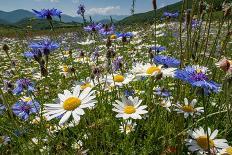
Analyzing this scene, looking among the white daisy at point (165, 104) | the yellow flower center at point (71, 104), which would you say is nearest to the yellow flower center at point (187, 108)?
the white daisy at point (165, 104)

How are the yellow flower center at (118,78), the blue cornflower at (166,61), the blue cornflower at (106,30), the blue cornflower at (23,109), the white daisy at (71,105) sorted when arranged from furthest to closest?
the blue cornflower at (106,30), the yellow flower center at (118,78), the blue cornflower at (23,109), the blue cornflower at (166,61), the white daisy at (71,105)

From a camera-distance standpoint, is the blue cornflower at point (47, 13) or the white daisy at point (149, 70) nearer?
the white daisy at point (149, 70)

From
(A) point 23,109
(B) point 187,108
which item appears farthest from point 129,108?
(A) point 23,109

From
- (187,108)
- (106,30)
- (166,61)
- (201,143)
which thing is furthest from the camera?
(106,30)

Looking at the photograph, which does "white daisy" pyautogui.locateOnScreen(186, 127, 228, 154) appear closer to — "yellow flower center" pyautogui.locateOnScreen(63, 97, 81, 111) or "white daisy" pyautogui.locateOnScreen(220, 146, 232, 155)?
"white daisy" pyautogui.locateOnScreen(220, 146, 232, 155)

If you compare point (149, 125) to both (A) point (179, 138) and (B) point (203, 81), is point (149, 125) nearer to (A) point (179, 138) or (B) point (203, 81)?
(A) point (179, 138)

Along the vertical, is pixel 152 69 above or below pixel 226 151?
above

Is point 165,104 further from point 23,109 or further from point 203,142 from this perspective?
point 23,109

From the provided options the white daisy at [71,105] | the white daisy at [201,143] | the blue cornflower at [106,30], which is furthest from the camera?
the blue cornflower at [106,30]

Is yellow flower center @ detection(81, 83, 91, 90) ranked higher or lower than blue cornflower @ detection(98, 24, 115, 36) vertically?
lower

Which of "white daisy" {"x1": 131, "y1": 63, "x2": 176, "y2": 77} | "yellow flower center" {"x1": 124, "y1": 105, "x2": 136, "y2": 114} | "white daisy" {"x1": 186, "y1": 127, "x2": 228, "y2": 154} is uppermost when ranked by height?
"white daisy" {"x1": 131, "y1": 63, "x2": 176, "y2": 77}

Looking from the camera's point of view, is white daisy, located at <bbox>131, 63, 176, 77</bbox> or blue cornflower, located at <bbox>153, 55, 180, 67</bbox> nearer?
white daisy, located at <bbox>131, 63, 176, 77</bbox>

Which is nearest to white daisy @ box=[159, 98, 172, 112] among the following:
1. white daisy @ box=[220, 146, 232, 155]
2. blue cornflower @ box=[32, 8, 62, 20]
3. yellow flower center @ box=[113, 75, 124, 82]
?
yellow flower center @ box=[113, 75, 124, 82]

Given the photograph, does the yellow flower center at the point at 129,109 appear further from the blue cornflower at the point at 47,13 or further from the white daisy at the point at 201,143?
the blue cornflower at the point at 47,13
